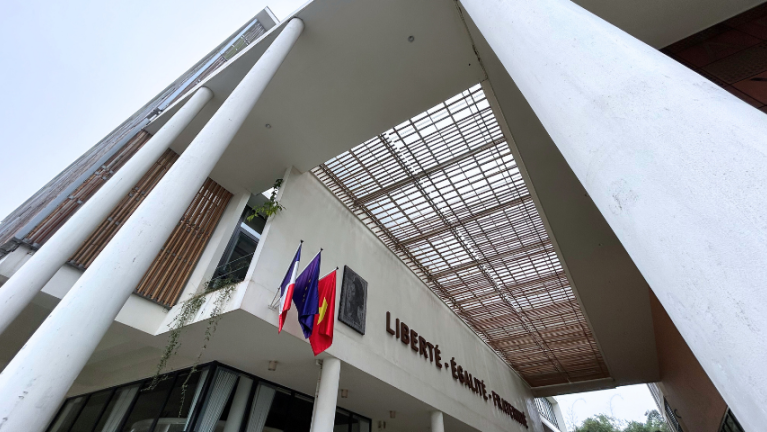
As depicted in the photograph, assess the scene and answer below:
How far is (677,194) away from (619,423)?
3681 centimetres

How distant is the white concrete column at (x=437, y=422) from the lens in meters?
7.71

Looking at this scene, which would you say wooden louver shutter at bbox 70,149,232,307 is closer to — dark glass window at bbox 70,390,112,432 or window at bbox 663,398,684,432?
dark glass window at bbox 70,390,112,432

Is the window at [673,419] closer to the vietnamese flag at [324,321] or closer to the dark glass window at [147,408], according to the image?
the vietnamese flag at [324,321]

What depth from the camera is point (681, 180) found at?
111cm

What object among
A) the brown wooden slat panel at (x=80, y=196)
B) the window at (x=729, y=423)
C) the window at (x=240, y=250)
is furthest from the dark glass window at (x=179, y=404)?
the window at (x=729, y=423)

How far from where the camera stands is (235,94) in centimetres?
438

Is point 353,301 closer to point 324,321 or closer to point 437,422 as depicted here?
point 324,321

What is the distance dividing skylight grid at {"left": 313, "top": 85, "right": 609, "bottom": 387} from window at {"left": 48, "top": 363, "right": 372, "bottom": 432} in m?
4.55

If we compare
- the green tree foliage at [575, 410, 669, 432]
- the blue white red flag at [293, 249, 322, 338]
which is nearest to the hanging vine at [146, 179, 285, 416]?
the blue white red flag at [293, 249, 322, 338]

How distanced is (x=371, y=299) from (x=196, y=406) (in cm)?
369

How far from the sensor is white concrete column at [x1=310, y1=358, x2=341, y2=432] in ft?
17.1

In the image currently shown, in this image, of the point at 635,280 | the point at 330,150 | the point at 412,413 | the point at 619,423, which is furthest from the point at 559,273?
the point at 619,423

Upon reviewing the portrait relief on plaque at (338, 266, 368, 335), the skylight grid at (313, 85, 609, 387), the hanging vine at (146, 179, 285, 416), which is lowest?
the hanging vine at (146, 179, 285, 416)

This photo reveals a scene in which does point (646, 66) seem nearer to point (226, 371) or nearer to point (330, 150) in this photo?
point (330, 150)
